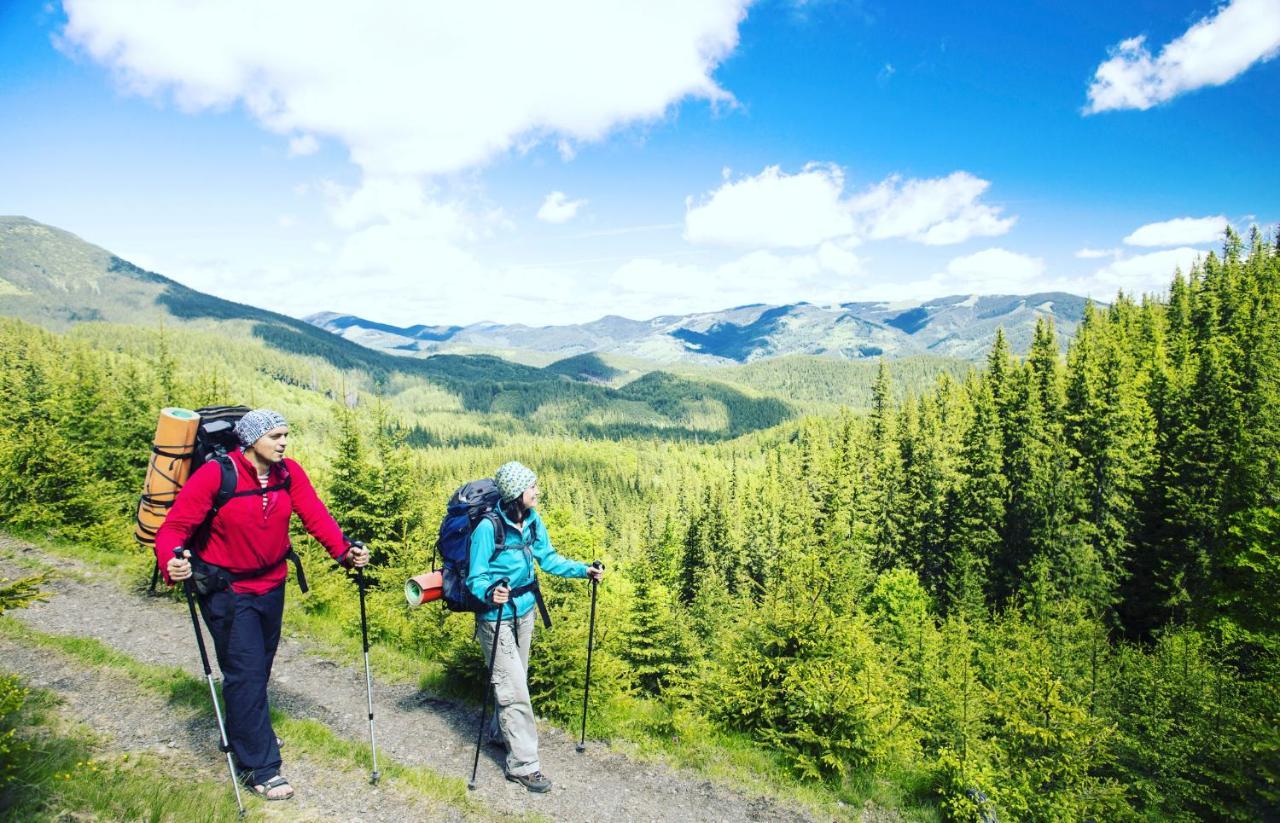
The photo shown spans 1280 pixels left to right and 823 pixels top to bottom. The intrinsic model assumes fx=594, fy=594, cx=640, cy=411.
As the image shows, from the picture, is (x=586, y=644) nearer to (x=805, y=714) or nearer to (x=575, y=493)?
(x=805, y=714)

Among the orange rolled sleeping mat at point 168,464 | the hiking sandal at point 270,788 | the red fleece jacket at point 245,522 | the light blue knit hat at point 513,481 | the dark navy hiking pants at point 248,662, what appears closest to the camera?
the red fleece jacket at point 245,522

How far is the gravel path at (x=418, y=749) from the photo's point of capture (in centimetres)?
676

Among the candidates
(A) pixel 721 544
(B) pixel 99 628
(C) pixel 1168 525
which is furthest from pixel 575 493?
(B) pixel 99 628

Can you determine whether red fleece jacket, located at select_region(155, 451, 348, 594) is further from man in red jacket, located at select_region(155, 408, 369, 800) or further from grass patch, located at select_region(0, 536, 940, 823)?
grass patch, located at select_region(0, 536, 940, 823)

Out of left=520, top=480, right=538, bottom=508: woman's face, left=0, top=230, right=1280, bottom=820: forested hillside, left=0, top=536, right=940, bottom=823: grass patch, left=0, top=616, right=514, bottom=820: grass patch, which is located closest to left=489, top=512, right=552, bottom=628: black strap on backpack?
left=520, top=480, right=538, bottom=508: woman's face

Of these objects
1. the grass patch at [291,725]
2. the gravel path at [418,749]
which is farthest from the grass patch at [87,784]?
the gravel path at [418,749]

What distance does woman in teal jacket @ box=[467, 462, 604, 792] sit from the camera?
6633 millimetres

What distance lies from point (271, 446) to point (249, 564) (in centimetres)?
119

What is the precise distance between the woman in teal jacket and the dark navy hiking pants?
2046mm

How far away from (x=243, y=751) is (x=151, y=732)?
6.16 ft

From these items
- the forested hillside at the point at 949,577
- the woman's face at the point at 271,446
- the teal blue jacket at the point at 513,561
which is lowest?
the forested hillside at the point at 949,577

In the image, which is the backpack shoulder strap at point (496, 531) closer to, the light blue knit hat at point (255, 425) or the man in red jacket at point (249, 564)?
the man in red jacket at point (249, 564)

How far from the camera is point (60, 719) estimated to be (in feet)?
21.9

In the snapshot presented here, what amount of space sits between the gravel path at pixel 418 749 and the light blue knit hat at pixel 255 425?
3782mm
